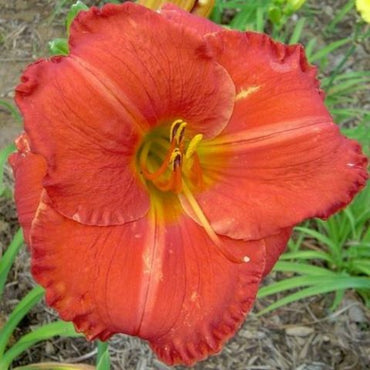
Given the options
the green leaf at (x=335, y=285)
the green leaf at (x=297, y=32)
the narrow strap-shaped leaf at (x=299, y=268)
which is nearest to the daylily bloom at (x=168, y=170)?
the green leaf at (x=335, y=285)

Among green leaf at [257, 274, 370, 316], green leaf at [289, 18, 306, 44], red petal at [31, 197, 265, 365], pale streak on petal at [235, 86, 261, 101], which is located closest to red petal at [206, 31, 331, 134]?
pale streak on petal at [235, 86, 261, 101]

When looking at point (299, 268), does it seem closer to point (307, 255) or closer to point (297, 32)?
point (307, 255)

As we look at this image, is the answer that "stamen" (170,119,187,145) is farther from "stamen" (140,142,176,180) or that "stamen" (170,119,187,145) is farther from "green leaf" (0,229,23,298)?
"green leaf" (0,229,23,298)

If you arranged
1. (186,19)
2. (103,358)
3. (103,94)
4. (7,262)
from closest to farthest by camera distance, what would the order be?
(103,94)
(186,19)
(103,358)
(7,262)

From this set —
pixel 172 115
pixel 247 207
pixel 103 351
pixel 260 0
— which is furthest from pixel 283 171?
pixel 260 0

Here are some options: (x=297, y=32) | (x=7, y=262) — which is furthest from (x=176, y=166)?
(x=297, y=32)

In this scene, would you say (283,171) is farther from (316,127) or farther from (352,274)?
(352,274)

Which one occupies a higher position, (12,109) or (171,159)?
(171,159)

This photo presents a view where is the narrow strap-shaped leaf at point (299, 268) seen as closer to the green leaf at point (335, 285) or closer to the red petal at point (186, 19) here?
the green leaf at point (335, 285)
